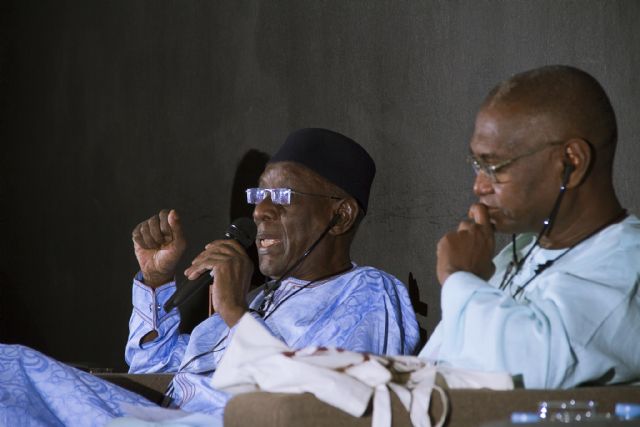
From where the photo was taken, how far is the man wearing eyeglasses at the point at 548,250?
2.12 metres

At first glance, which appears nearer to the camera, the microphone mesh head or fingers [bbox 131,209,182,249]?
the microphone mesh head

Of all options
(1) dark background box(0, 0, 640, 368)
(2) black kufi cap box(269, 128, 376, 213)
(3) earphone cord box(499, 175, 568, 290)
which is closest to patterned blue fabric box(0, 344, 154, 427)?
(2) black kufi cap box(269, 128, 376, 213)

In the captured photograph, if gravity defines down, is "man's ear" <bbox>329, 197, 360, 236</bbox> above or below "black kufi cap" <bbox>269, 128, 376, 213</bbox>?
below

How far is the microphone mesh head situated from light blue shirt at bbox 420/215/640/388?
115 cm

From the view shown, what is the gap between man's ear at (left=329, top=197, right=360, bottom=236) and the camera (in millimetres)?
3379

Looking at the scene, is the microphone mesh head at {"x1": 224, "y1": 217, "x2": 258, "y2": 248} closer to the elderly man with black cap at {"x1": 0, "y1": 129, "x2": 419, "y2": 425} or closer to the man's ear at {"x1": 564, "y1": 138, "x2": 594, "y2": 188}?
the elderly man with black cap at {"x1": 0, "y1": 129, "x2": 419, "y2": 425}

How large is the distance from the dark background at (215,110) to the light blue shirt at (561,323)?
0.78 meters

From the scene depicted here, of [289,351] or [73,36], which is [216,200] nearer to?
[73,36]

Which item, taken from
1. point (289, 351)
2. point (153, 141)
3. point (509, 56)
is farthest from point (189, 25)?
point (289, 351)

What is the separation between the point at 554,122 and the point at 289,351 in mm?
857

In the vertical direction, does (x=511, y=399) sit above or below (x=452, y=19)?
below

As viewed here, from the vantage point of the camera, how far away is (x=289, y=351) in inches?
78.2

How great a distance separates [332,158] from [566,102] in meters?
1.16

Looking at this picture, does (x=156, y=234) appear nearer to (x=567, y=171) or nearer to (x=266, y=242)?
(x=266, y=242)
